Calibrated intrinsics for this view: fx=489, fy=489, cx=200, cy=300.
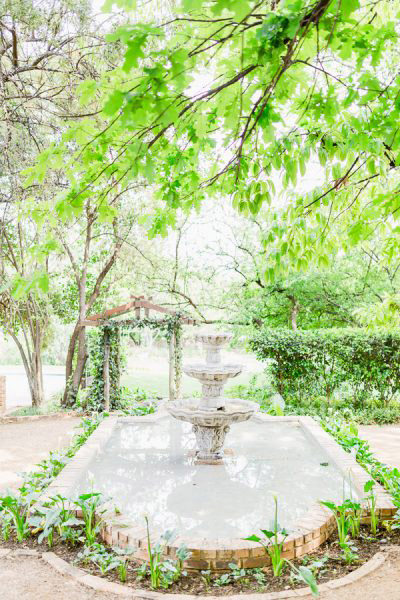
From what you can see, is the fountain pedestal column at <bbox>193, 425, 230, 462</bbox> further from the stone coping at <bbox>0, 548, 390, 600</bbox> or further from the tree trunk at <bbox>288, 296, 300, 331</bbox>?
the tree trunk at <bbox>288, 296, 300, 331</bbox>

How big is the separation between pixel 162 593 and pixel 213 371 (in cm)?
284

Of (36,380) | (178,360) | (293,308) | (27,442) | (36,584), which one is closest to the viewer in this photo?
(36,584)

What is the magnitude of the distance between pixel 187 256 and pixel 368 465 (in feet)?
30.9

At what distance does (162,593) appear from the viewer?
2.97m

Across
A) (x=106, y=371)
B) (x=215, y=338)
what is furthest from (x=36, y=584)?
(x=106, y=371)

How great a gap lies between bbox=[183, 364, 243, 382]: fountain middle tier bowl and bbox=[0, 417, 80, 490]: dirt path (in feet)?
5.12

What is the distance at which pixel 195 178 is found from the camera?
332cm

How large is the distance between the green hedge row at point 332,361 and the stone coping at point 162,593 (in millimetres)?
6503

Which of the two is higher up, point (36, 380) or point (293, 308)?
point (293, 308)

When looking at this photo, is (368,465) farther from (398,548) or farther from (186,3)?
(186,3)

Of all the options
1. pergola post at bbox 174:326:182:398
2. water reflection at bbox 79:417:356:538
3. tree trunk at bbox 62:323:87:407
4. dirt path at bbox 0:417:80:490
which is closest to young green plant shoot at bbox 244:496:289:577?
water reflection at bbox 79:417:356:538

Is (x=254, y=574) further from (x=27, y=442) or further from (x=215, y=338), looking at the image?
(x=27, y=442)

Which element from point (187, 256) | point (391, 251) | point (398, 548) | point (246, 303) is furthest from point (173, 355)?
point (398, 548)

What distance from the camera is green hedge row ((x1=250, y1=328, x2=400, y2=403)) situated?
9633 millimetres
